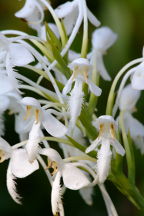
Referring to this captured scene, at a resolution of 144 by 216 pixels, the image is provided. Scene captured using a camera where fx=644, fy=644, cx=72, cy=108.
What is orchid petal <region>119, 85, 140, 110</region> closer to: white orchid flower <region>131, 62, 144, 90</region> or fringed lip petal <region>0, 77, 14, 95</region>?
white orchid flower <region>131, 62, 144, 90</region>

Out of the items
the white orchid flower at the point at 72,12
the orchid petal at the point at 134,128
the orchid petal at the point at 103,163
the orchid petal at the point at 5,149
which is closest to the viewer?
the orchid petal at the point at 103,163

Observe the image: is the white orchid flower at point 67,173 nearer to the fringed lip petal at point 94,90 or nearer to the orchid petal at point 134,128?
the fringed lip petal at point 94,90

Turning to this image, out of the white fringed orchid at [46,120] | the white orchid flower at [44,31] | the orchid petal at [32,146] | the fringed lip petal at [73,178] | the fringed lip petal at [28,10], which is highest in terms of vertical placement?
the fringed lip petal at [28,10]

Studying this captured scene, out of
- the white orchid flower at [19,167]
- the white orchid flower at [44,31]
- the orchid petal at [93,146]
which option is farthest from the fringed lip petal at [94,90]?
the white orchid flower at [44,31]

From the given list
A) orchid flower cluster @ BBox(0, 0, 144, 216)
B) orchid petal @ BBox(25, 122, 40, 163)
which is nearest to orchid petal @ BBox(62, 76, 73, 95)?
orchid flower cluster @ BBox(0, 0, 144, 216)

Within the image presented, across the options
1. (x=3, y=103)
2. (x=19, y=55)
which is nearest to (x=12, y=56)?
(x=19, y=55)

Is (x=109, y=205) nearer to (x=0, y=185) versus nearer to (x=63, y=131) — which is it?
(x=63, y=131)

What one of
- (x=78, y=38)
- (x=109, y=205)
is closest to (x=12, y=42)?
(x=109, y=205)

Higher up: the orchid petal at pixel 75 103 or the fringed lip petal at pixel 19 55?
the fringed lip petal at pixel 19 55
